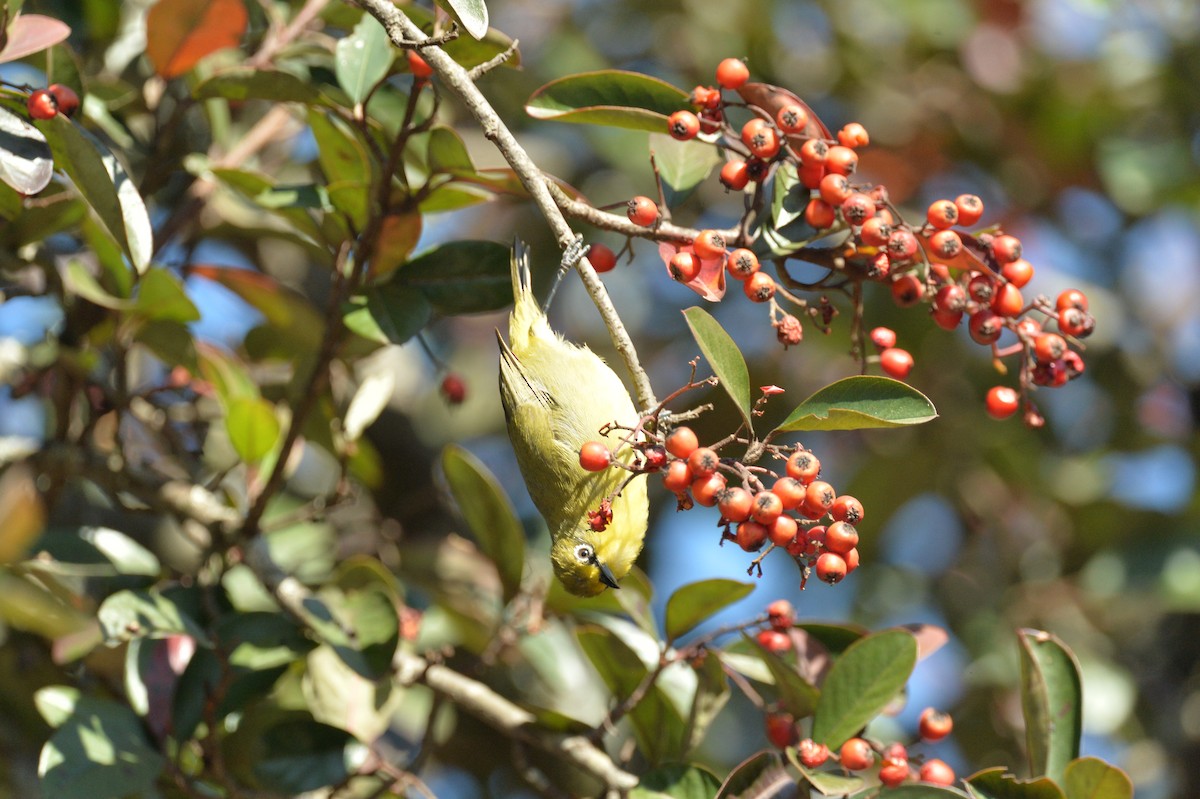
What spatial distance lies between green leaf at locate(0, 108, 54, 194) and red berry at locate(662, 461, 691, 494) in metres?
1.29

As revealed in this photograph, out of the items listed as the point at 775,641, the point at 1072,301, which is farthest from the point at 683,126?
the point at 775,641

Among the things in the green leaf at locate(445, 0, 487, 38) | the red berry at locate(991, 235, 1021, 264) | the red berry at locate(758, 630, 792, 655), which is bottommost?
the red berry at locate(758, 630, 792, 655)

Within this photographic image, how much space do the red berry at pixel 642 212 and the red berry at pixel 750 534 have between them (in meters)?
0.61

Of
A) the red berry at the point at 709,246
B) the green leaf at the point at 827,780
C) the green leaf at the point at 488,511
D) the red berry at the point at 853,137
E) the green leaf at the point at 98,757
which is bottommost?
the green leaf at the point at 98,757

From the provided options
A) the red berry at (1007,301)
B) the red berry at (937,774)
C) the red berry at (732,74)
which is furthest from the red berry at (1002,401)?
the red berry at (732,74)

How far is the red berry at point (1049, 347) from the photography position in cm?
221

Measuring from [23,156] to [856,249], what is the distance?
62.9 inches

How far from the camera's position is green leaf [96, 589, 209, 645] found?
2305 mm

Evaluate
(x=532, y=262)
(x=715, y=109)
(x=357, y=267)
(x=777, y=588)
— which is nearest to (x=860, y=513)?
(x=715, y=109)

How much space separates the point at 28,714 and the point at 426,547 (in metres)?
1.36

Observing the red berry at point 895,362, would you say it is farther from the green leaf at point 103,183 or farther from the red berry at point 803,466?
the green leaf at point 103,183

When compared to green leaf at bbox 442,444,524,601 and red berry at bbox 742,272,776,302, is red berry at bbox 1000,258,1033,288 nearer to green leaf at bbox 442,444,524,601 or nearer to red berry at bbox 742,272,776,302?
red berry at bbox 742,272,776,302

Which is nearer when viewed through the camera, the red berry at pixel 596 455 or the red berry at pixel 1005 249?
the red berry at pixel 596 455

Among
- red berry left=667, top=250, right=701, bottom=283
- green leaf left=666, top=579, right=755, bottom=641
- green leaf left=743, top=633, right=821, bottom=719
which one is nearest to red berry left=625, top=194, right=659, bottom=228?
red berry left=667, top=250, right=701, bottom=283
